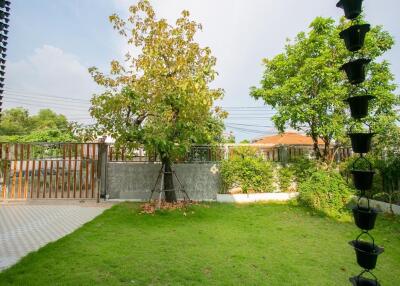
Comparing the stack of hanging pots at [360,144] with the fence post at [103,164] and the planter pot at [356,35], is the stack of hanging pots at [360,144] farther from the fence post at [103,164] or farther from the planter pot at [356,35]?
the fence post at [103,164]

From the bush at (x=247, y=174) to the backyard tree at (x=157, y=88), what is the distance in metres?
1.69

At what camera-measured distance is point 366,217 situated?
1.81 metres

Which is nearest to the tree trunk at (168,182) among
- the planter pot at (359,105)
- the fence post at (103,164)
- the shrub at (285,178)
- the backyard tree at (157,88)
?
the backyard tree at (157,88)

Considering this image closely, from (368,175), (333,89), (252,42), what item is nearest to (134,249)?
(368,175)

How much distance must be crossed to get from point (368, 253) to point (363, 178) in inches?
19.4

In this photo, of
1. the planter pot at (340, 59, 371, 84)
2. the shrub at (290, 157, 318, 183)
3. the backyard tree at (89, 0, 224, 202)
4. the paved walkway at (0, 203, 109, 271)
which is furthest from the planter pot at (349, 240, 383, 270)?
the shrub at (290, 157, 318, 183)

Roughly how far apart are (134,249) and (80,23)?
8292 mm

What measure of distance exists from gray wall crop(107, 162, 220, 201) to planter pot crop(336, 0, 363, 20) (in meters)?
6.98

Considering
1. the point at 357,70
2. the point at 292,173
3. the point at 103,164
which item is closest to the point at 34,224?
the point at 103,164

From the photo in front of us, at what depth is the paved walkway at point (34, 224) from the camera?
159 inches

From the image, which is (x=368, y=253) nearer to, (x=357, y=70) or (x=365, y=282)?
(x=365, y=282)

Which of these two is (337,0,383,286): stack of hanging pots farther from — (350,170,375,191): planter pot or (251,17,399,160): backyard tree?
(251,17,399,160): backyard tree

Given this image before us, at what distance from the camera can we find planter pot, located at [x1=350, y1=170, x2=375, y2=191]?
6.03 ft

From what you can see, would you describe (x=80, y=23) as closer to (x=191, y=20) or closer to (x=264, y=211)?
(x=191, y=20)
